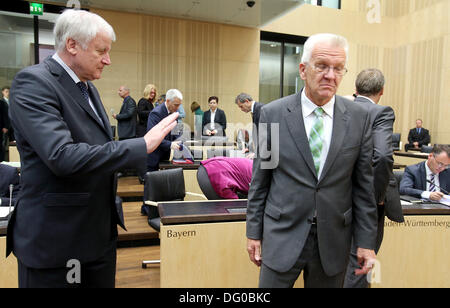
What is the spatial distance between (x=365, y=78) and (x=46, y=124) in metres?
1.82

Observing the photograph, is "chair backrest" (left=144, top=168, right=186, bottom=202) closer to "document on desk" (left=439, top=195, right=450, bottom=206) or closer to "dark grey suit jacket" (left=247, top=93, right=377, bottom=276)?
"dark grey suit jacket" (left=247, top=93, right=377, bottom=276)

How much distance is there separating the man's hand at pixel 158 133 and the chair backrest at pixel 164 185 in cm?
202

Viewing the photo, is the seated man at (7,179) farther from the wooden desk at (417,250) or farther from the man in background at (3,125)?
the man in background at (3,125)

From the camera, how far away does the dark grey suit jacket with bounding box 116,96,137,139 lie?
19.4 feet

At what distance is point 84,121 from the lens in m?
1.17

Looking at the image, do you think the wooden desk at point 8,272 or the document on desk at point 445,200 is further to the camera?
the document on desk at point 445,200

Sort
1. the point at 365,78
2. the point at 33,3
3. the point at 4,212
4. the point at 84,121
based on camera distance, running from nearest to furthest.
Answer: the point at 84,121, the point at 365,78, the point at 4,212, the point at 33,3

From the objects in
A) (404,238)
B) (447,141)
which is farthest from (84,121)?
(447,141)

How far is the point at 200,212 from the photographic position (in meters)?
2.33

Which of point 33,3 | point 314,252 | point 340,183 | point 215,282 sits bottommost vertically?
point 215,282

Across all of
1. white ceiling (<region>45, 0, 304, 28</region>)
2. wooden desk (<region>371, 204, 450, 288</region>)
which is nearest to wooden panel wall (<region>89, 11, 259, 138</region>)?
white ceiling (<region>45, 0, 304, 28</region>)

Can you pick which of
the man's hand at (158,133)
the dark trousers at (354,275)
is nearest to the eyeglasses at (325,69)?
the man's hand at (158,133)

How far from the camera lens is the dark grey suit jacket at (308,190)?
1373 millimetres
